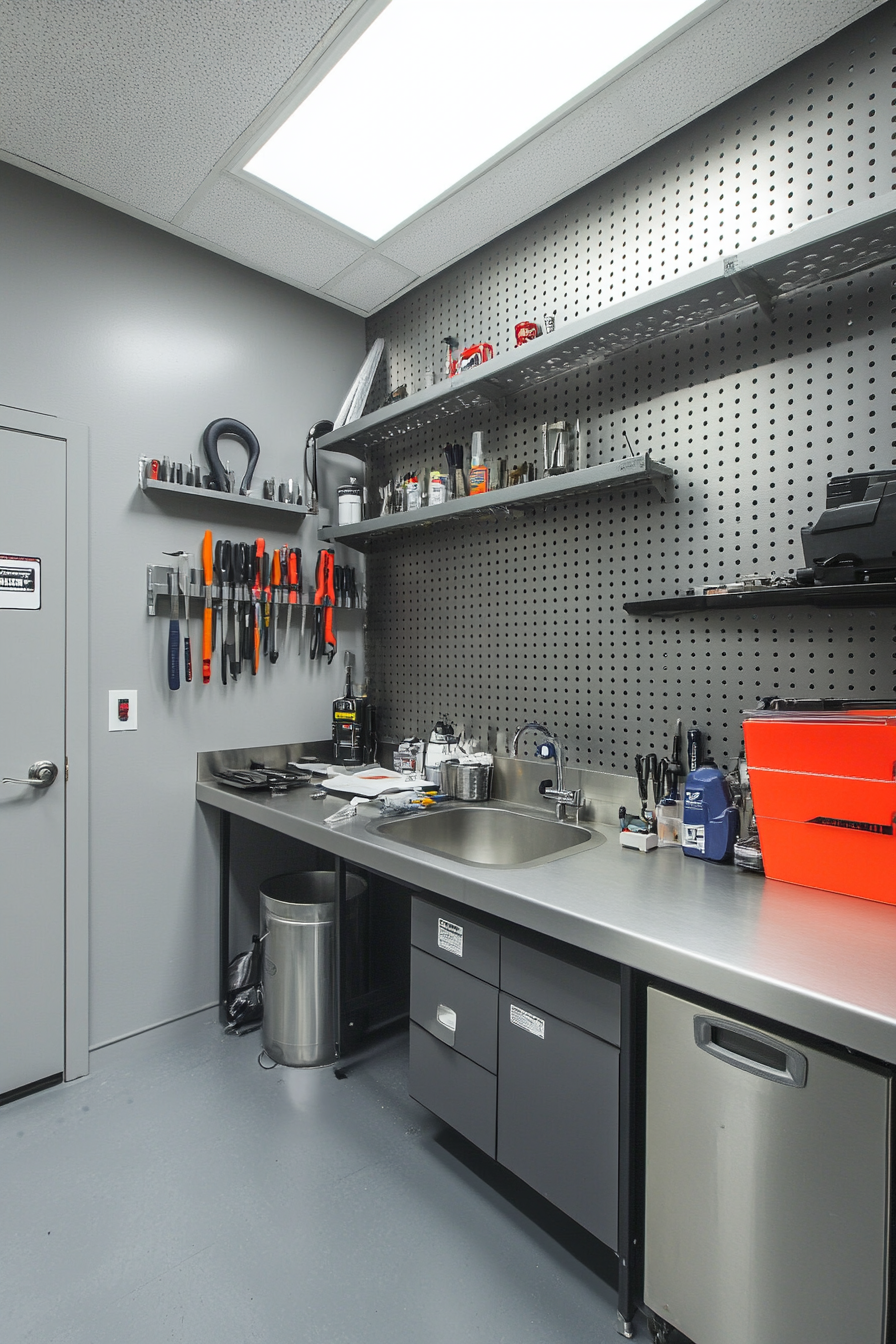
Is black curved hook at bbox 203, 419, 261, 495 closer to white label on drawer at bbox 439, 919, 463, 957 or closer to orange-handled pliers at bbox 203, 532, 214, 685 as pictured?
orange-handled pliers at bbox 203, 532, 214, 685

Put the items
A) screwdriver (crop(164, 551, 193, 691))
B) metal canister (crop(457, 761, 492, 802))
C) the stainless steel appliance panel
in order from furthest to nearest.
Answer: screwdriver (crop(164, 551, 193, 691)), metal canister (crop(457, 761, 492, 802)), the stainless steel appliance panel

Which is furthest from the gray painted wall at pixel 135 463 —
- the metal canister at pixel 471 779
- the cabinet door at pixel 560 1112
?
the cabinet door at pixel 560 1112

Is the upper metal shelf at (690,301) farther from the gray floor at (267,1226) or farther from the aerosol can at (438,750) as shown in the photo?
the gray floor at (267,1226)

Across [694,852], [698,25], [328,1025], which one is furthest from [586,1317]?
Answer: [698,25]

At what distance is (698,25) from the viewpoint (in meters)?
1.64

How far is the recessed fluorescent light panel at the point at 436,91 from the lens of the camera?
165 centimetres

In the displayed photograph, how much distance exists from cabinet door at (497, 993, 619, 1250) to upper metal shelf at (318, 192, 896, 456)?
5.70ft

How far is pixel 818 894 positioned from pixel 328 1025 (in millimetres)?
1679

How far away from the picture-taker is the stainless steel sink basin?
6.98 ft

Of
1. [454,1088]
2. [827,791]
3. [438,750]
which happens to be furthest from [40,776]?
[827,791]

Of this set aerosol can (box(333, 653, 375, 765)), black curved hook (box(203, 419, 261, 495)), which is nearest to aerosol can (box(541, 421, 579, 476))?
black curved hook (box(203, 419, 261, 495))

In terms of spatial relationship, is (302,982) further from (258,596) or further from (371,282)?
(371,282)

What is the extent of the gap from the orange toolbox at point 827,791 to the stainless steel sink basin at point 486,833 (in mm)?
666

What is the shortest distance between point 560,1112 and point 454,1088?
1.25 ft
